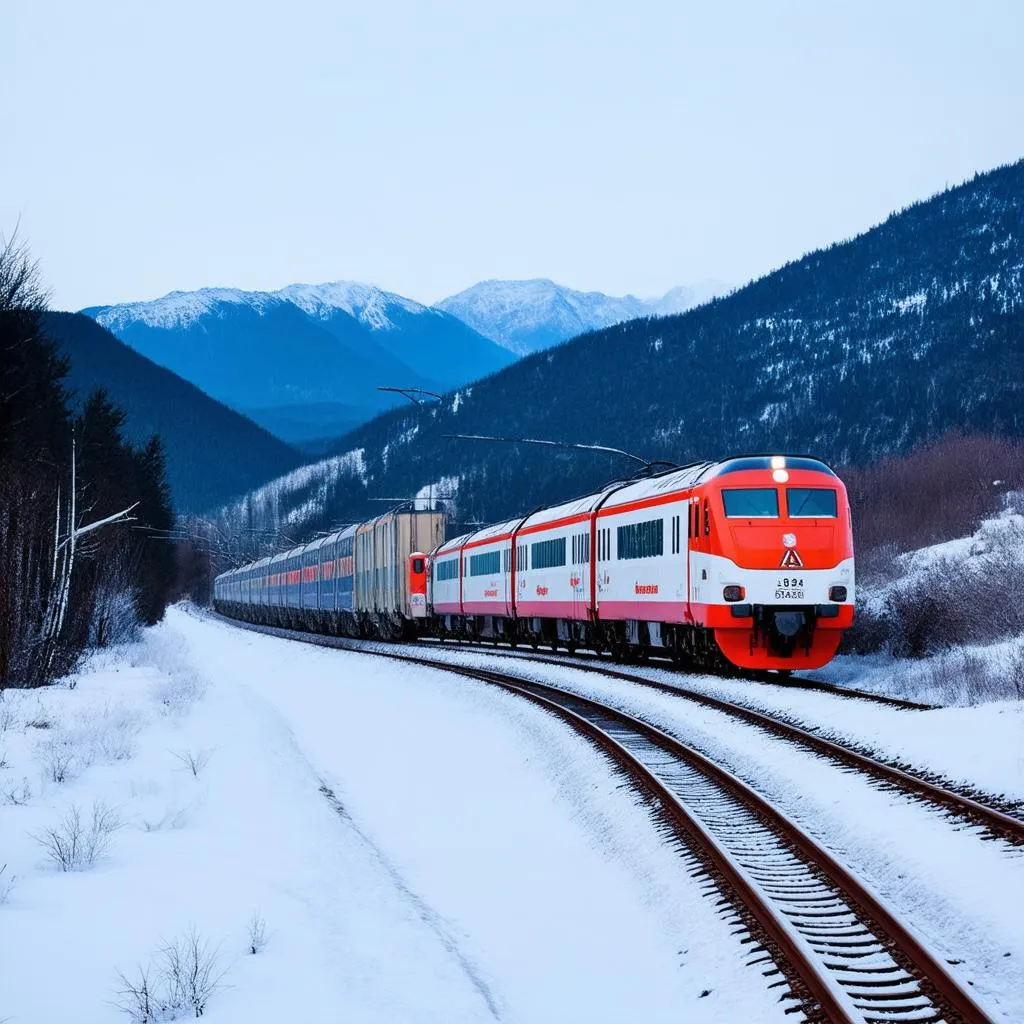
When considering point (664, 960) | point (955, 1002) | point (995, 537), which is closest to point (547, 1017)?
point (664, 960)

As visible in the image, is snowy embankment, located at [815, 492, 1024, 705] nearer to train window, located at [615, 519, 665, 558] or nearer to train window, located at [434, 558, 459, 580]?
train window, located at [615, 519, 665, 558]

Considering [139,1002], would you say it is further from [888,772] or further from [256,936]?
[888,772]

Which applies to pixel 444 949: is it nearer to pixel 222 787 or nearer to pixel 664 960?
pixel 664 960

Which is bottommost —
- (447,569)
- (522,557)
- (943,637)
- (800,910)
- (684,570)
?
(800,910)

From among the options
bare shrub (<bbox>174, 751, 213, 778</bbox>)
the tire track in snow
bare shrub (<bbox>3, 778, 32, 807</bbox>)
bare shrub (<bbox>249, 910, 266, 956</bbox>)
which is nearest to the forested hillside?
bare shrub (<bbox>174, 751, 213, 778</bbox>)

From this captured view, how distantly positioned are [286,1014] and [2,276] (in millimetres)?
30475

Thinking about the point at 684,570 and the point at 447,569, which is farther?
the point at 447,569

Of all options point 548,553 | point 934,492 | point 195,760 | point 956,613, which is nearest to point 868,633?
point 956,613

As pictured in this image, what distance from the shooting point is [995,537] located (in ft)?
183

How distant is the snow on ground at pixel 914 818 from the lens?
7.46 m

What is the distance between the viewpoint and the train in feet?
71.1

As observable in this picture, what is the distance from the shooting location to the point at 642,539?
85.7 ft

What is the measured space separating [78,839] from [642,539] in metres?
17.5

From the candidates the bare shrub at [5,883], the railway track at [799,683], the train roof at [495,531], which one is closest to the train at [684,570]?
the train roof at [495,531]
